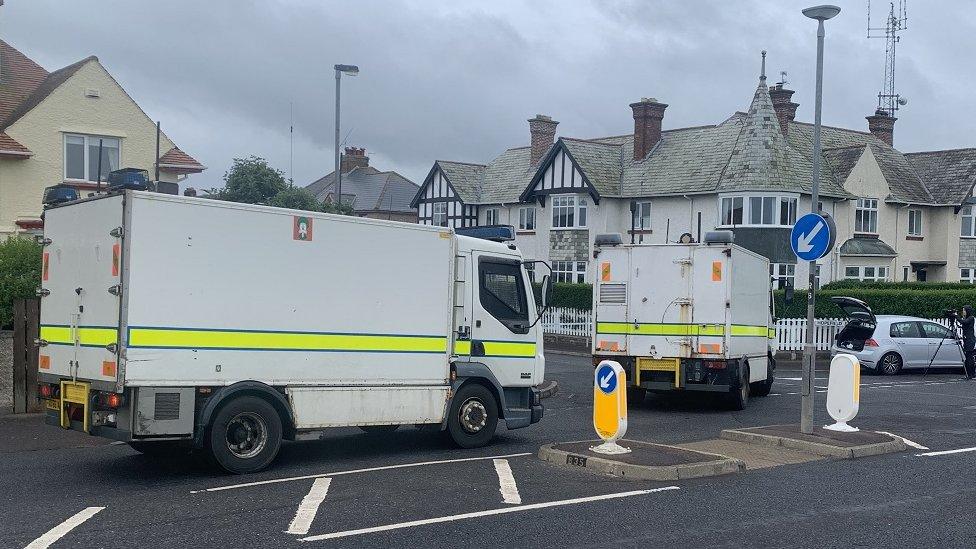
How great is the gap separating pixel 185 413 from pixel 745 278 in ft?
35.7

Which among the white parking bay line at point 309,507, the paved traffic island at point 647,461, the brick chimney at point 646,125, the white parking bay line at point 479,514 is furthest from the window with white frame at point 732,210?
the white parking bay line at point 309,507

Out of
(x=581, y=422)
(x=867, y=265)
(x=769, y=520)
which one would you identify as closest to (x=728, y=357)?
(x=581, y=422)

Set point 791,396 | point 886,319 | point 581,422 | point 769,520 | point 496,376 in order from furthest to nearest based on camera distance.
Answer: point 886,319
point 791,396
point 581,422
point 496,376
point 769,520

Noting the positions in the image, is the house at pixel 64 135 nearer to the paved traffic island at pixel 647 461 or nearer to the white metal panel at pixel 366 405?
the white metal panel at pixel 366 405

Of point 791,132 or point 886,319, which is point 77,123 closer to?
point 886,319

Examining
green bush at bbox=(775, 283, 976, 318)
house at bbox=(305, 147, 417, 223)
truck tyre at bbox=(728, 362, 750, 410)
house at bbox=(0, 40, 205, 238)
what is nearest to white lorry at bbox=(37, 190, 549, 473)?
truck tyre at bbox=(728, 362, 750, 410)

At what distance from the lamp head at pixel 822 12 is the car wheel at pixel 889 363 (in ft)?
51.8

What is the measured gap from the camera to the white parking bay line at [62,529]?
7.38 m

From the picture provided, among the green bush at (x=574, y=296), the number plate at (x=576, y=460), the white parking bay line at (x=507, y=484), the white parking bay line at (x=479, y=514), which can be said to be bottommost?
the white parking bay line at (x=507, y=484)

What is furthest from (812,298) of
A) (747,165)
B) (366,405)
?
(747,165)

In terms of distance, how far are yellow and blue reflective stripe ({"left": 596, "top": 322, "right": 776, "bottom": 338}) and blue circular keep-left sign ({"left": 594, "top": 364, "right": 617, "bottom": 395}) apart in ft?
20.1

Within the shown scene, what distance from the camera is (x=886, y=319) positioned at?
27.0 metres

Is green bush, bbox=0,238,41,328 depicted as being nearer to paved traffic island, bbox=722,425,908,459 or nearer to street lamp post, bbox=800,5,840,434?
paved traffic island, bbox=722,425,908,459

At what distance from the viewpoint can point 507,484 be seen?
995cm
